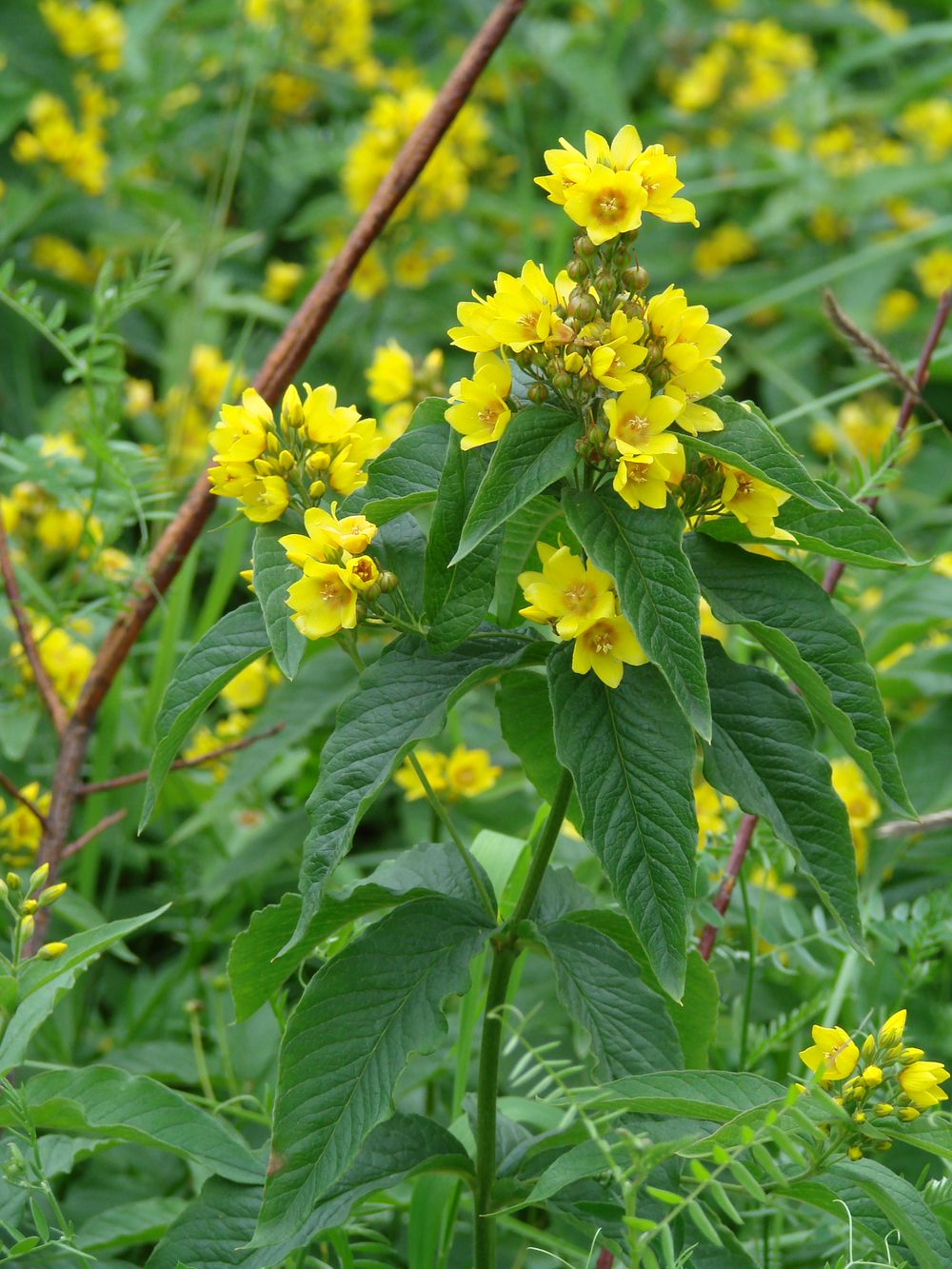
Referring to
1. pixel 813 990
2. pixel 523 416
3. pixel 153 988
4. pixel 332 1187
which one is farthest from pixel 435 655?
pixel 153 988

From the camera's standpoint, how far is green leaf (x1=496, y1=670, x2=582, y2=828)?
1.05 meters

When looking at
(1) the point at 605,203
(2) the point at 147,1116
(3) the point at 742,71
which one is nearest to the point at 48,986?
(2) the point at 147,1116

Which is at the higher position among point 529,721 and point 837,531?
point 837,531

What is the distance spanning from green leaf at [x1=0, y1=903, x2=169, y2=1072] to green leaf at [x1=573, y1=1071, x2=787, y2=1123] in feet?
1.12

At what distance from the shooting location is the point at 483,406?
91 centimetres

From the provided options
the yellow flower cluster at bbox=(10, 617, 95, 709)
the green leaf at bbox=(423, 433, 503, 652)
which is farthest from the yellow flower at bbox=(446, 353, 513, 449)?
the yellow flower cluster at bbox=(10, 617, 95, 709)

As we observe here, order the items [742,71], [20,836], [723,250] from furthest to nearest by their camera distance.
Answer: [742,71], [723,250], [20,836]

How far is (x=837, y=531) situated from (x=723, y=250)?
3029 mm

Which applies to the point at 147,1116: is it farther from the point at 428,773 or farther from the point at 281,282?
the point at 281,282

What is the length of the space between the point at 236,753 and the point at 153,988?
0.32m

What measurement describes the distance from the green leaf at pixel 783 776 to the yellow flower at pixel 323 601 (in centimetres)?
26

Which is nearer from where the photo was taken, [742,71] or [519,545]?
[519,545]

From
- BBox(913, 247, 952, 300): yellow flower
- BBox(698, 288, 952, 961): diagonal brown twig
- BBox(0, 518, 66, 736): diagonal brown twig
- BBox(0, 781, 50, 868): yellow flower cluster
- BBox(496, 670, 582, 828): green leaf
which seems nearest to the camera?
BBox(496, 670, 582, 828): green leaf

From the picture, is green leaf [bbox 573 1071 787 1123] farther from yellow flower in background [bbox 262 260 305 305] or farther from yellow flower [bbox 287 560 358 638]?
yellow flower in background [bbox 262 260 305 305]
